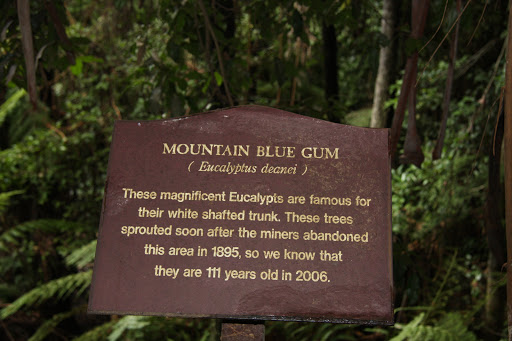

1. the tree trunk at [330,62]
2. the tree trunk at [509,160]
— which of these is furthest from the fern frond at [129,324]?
the tree trunk at [330,62]

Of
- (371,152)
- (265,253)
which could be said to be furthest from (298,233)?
(371,152)

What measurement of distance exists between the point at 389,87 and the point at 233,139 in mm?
2936

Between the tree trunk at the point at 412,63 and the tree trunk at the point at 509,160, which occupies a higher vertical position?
the tree trunk at the point at 412,63

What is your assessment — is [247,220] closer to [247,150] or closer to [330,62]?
[247,150]

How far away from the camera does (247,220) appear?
5.55 ft

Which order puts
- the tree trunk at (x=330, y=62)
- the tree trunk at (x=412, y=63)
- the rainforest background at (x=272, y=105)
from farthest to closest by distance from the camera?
the tree trunk at (x=330, y=62) < the rainforest background at (x=272, y=105) < the tree trunk at (x=412, y=63)

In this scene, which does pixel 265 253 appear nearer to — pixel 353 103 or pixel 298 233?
pixel 298 233

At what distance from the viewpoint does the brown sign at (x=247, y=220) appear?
1619 mm

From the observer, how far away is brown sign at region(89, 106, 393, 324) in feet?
5.31

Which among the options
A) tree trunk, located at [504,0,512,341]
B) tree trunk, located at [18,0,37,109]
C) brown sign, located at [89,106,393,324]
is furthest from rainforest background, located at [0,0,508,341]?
brown sign, located at [89,106,393,324]

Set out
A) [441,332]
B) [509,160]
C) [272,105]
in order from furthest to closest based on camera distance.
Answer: [272,105] < [441,332] < [509,160]

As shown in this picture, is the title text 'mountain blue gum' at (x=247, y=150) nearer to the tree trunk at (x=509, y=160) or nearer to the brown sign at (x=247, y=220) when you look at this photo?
the brown sign at (x=247, y=220)

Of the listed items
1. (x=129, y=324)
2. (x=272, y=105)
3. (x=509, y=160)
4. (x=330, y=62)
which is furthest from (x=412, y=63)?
(x=330, y=62)

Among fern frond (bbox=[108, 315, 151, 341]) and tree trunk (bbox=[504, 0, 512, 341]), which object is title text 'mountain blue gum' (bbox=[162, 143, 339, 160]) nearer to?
tree trunk (bbox=[504, 0, 512, 341])
